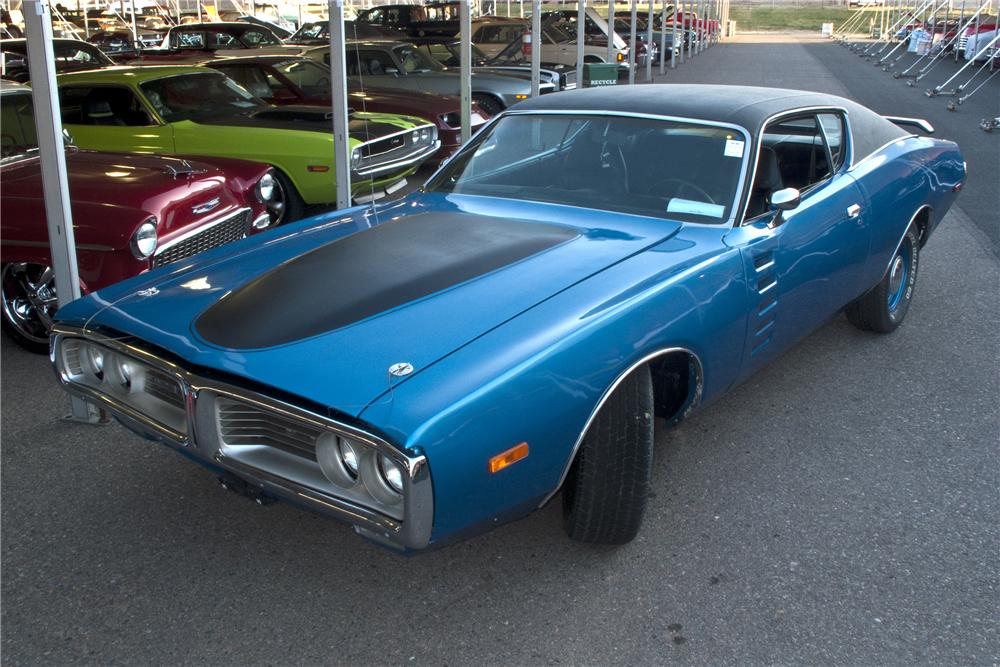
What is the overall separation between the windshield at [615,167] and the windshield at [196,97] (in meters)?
4.10

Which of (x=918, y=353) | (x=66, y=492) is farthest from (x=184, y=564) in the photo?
(x=918, y=353)

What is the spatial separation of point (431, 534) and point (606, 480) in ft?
2.36

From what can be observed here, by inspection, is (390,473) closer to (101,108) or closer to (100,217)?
(100,217)

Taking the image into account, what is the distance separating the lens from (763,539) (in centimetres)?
305

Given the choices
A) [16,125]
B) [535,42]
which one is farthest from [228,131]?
[535,42]

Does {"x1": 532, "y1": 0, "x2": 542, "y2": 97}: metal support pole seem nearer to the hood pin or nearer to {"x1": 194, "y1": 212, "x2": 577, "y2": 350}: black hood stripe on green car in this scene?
{"x1": 194, "y1": 212, "x2": 577, "y2": 350}: black hood stripe on green car

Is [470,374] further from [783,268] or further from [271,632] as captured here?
[783,268]

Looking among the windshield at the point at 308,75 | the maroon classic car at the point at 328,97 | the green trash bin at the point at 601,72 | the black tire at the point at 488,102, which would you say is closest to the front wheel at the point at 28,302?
the maroon classic car at the point at 328,97

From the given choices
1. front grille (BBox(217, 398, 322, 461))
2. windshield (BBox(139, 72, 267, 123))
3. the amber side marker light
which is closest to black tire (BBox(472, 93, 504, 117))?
windshield (BBox(139, 72, 267, 123))

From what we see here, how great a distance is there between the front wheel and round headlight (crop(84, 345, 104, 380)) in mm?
1833

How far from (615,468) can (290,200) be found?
5.01m

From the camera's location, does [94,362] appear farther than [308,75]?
No

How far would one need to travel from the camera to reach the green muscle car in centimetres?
691

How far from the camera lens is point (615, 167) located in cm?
371
